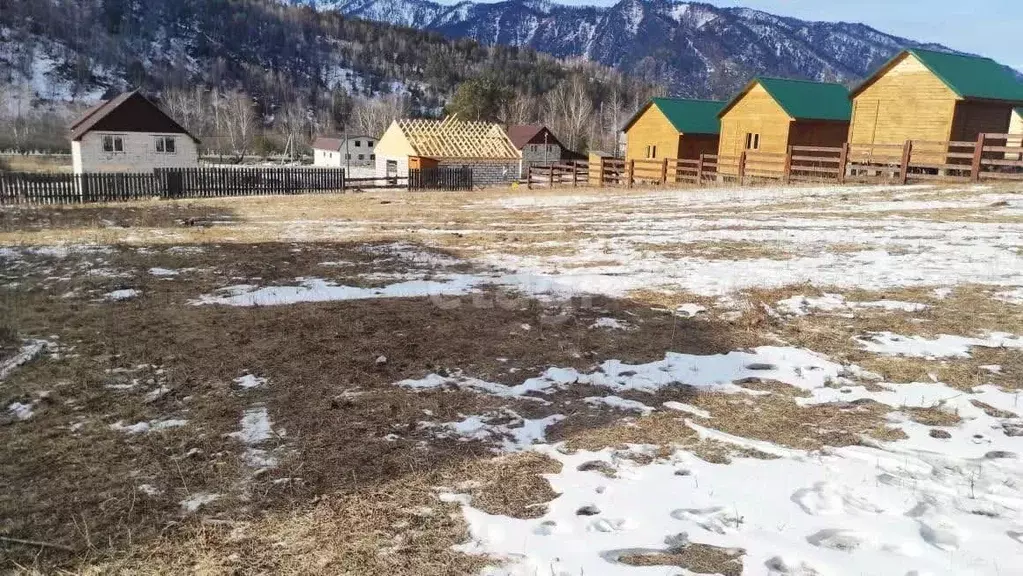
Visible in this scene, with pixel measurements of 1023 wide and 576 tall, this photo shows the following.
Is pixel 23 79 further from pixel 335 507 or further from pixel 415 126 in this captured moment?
pixel 335 507

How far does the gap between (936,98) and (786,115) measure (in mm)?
7163

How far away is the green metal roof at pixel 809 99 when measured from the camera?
1332 inches

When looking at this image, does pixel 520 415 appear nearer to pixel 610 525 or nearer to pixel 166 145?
pixel 610 525

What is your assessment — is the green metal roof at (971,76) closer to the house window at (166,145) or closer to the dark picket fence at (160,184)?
the dark picket fence at (160,184)

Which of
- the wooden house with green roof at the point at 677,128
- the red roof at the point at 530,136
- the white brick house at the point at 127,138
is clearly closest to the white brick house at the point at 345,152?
the red roof at the point at 530,136

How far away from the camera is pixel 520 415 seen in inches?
208

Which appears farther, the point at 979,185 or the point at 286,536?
the point at 979,185

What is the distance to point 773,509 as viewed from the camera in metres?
3.85

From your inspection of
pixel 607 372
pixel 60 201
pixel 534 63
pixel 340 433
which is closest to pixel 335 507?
pixel 340 433

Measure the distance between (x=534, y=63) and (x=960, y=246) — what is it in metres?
199

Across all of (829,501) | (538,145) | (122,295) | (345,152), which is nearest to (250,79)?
(345,152)

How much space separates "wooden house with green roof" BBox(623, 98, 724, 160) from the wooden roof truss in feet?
33.4

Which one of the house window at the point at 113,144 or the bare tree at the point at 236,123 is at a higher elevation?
the bare tree at the point at 236,123

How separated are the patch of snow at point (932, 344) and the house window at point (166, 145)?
172 feet
